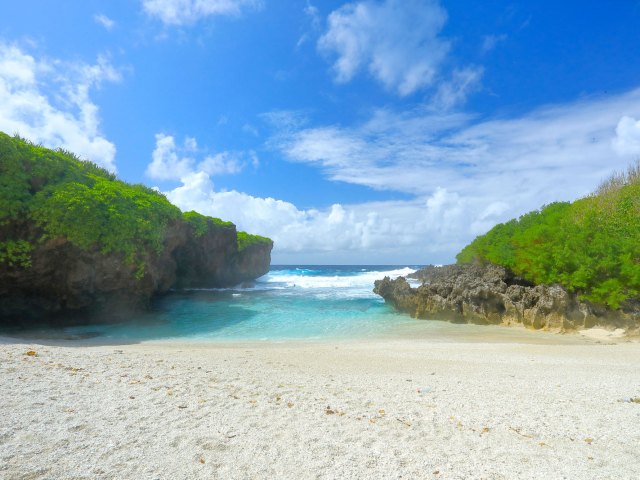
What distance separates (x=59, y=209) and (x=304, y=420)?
1655 centimetres

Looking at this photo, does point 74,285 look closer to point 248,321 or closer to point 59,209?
point 59,209

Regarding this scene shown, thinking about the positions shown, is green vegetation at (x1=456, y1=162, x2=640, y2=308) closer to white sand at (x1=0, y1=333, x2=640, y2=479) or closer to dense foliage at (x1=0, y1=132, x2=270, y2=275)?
white sand at (x1=0, y1=333, x2=640, y2=479)

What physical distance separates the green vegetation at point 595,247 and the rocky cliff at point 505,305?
88cm

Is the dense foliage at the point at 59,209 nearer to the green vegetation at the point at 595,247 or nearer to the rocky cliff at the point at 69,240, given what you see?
the rocky cliff at the point at 69,240

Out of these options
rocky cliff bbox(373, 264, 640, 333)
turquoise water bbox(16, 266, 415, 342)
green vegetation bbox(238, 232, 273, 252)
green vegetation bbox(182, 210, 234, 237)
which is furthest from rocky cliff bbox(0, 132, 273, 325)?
green vegetation bbox(238, 232, 273, 252)

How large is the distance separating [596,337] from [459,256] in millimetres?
32701

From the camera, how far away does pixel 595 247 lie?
18.7 m

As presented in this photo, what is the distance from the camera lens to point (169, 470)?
14.4ft

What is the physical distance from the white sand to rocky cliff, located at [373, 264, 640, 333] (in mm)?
9706

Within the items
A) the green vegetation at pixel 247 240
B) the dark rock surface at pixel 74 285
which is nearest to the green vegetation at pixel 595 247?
the dark rock surface at pixel 74 285

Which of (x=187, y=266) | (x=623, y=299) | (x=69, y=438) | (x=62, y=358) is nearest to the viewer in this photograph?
(x=69, y=438)

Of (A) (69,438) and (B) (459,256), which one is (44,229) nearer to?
(A) (69,438)

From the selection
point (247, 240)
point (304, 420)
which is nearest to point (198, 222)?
point (247, 240)

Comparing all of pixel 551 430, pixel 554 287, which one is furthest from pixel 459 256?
pixel 551 430
